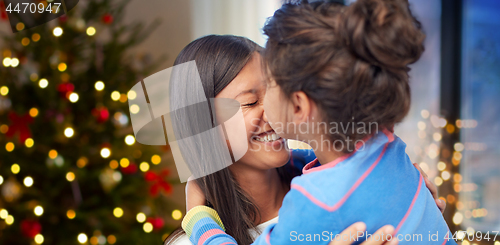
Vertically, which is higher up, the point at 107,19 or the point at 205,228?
the point at 107,19

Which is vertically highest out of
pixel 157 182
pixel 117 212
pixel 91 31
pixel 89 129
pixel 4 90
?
pixel 91 31

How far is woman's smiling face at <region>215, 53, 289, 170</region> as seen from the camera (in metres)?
0.89

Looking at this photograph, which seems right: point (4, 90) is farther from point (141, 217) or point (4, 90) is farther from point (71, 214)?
point (141, 217)

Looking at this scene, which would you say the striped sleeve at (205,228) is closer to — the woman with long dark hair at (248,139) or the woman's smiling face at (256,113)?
the woman with long dark hair at (248,139)

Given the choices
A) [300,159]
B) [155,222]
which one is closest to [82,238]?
[155,222]

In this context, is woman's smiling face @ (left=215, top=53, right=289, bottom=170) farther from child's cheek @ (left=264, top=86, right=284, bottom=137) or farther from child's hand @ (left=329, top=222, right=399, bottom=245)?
child's hand @ (left=329, top=222, right=399, bottom=245)

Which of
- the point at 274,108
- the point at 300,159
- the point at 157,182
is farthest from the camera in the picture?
the point at 157,182

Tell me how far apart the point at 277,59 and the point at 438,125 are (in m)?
2.10

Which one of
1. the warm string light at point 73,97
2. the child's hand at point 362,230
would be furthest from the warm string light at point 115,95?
the child's hand at point 362,230

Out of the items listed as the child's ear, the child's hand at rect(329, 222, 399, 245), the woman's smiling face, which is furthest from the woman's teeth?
the child's hand at rect(329, 222, 399, 245)

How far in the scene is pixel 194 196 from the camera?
97cm

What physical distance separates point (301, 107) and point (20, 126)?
1.60 m

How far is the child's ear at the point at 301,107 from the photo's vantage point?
584 millimetres

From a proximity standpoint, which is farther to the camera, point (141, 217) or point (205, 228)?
point (141, 217)
